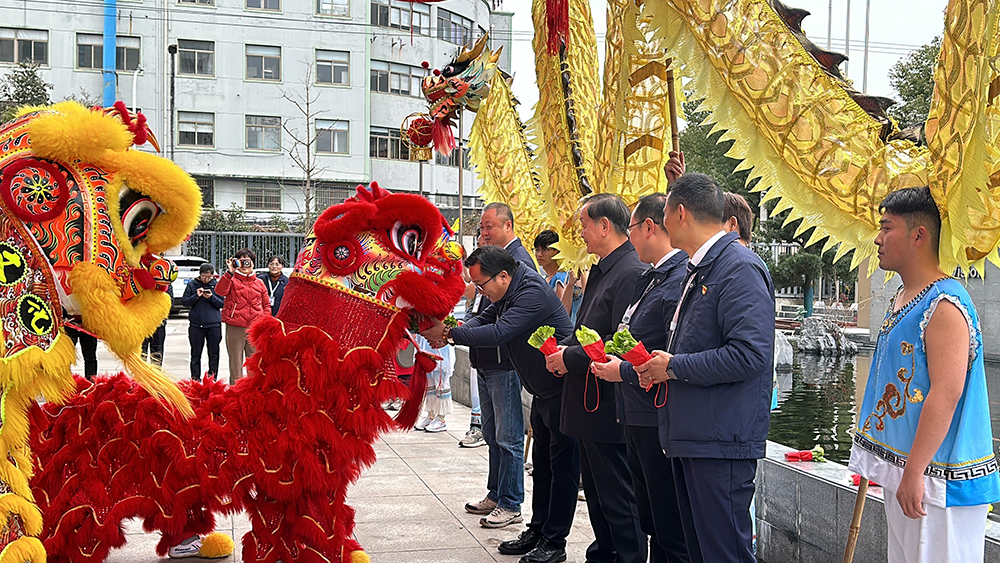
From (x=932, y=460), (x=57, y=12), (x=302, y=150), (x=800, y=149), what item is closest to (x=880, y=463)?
(x=932, y=460)

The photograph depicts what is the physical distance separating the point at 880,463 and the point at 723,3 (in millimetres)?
1542

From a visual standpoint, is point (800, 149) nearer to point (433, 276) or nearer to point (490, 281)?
point (433, 276)

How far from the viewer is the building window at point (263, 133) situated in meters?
28.0

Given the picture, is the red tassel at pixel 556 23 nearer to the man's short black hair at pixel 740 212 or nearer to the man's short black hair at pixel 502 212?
the man's short black hair at pixel 502 212

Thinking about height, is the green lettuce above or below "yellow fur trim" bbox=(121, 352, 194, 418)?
above

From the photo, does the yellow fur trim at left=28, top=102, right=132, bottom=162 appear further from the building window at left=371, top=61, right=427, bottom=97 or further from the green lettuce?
the building window at left=371, top=61, right=427, bottom=97

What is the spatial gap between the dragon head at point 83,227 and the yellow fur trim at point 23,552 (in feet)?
1.78

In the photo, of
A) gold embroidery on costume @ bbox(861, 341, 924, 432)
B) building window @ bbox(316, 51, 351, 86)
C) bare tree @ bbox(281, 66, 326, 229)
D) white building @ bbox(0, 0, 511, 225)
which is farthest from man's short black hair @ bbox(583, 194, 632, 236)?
building window @ bbox(316, 51, 351, 86)

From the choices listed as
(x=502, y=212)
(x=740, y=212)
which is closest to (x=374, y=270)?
(x=740, y=212)

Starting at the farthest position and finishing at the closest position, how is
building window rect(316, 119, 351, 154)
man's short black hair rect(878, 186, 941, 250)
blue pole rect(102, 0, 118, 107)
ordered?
1. building window rect(316, 119, 351, 154)
2. blue pole rect(102, 0, 118, 107)
3. man's short black hair rect(878, 186, 941, 250)

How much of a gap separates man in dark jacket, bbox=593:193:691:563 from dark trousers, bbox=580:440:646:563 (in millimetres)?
212

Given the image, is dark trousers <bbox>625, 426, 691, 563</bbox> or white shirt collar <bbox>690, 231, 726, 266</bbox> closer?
white shirt collar <bbox>690, 231, 726, 266</bbox>

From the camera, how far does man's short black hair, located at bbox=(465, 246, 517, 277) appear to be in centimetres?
421

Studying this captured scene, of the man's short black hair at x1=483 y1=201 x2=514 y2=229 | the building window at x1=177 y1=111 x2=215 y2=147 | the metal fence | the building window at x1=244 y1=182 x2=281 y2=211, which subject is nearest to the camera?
the man's short black hair at x1=483 y1=201 x2=514 y2=229
